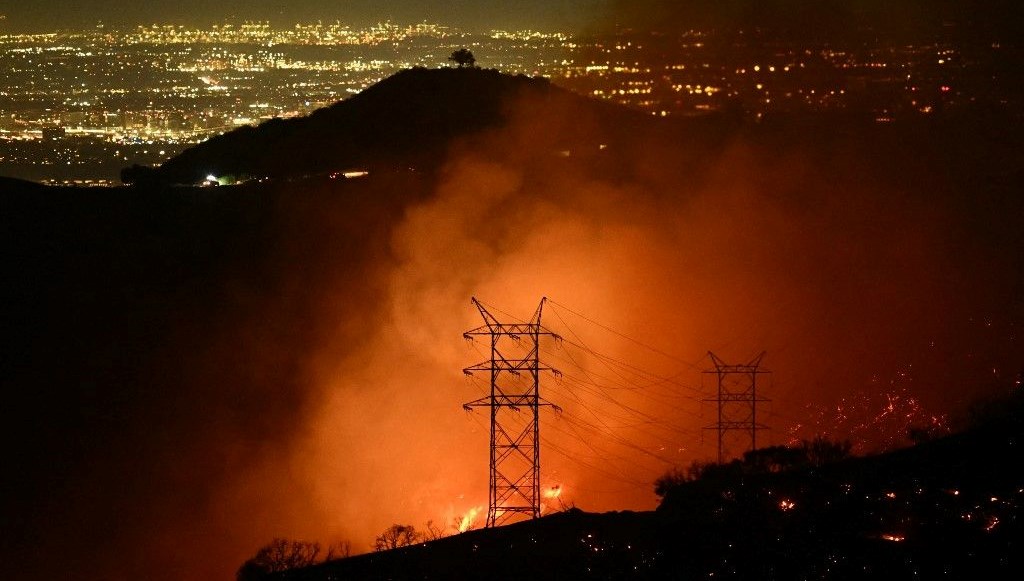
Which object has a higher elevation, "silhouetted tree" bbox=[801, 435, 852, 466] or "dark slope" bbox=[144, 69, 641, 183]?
"dark slope" bbox=[144, 69, 641, 183]

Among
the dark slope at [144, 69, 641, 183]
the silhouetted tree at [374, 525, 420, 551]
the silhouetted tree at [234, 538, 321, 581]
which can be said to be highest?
the dark slope at [144, 69, 641, 183]

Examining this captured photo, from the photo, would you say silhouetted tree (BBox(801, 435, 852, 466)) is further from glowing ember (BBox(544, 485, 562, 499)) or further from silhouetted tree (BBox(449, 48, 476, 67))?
silhouetted tree (BBox(449, 48, 476, 67))

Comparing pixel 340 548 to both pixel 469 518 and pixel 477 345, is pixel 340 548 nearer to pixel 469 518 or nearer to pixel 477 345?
pixel 469 518

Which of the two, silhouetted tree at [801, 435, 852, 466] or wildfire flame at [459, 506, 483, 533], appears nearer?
silhouetted tree at [801, 435, 852, 466]

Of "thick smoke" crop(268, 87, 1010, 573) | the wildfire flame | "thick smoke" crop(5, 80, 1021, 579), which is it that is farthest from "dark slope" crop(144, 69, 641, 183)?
the wildfire flame

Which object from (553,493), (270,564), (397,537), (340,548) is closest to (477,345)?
(553,493)

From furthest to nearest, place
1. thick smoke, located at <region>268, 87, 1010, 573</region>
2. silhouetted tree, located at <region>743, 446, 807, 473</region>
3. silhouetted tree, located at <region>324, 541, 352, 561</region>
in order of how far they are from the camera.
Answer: thick smoke, located at <region>268, 87, 1010, 573</region> < silhouetted tree, located at <region>324, 541, 352, 561</region> < silhouetted tree, located at <region>743, 446, 807, 473</region>

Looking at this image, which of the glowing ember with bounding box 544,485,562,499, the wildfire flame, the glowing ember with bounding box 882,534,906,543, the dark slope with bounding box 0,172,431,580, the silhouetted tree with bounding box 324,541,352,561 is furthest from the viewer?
the glowing ember with bounding box 544,485,562,499
